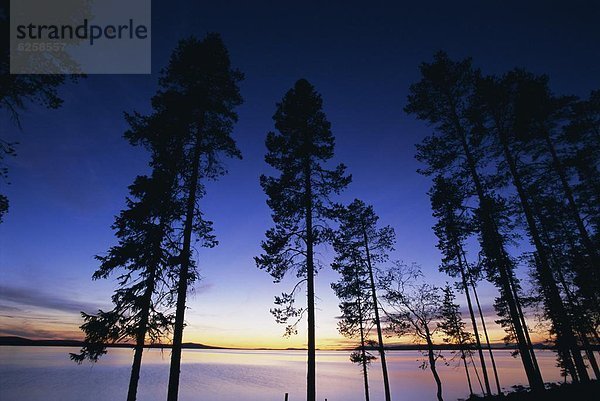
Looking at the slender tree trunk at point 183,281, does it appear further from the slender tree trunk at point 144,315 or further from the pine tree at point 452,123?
the pine tree at point 452,123

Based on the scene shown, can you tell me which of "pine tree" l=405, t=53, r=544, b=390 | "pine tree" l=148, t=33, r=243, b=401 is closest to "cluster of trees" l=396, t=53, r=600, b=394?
"pine tree" l=405, t=53, r=544, b=390

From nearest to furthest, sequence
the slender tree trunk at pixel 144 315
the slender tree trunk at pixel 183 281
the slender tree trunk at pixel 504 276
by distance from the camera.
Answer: the slender tree trunk at pixel 183 281
the slender tree trunk at pixel 504 276
the slender tree trunk at pixel 144 315

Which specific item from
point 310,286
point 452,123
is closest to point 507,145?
point 452,123

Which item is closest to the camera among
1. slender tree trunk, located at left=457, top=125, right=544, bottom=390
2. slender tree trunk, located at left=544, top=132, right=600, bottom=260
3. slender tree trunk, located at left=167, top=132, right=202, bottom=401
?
slender tree trunk, located at left=167, top=132, right=202, bottom=401

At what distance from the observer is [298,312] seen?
12789 millimetres

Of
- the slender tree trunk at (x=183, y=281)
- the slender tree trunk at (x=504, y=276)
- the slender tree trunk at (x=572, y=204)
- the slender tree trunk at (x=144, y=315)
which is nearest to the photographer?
the slender tree trunk at (x=183, y=281)

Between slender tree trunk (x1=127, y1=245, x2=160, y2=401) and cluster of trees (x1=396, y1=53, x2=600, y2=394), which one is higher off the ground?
cluster of trees (x1=396, y1=53, x2=600, y2=394)

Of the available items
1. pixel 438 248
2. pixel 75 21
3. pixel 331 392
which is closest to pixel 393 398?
pixel 331 392

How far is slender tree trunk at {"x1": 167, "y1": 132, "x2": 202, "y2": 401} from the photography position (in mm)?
9367

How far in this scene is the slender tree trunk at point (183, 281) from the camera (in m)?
9.37

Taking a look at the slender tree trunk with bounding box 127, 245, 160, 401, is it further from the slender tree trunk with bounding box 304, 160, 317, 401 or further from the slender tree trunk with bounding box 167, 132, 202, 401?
the slender tree trunk with bounding box 304, 160, 317, 401

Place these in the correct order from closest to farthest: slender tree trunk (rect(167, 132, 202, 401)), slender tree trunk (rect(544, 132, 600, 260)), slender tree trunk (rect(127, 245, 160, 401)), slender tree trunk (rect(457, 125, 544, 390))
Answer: slender tree trunk (rect(167, 132, 202, 401)) → slender tree trunk (rect(457, 125, 544, 390)) → slender tree trunk (rect(127, 245, 160, 401)) → slender tree trunk (rect(544, 132, 600, 260))

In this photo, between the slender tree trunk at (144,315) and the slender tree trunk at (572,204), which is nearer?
the slender tree trunk at (144,315)

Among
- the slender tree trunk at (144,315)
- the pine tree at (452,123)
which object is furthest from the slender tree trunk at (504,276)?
the slender tree trunk at (144,315)
